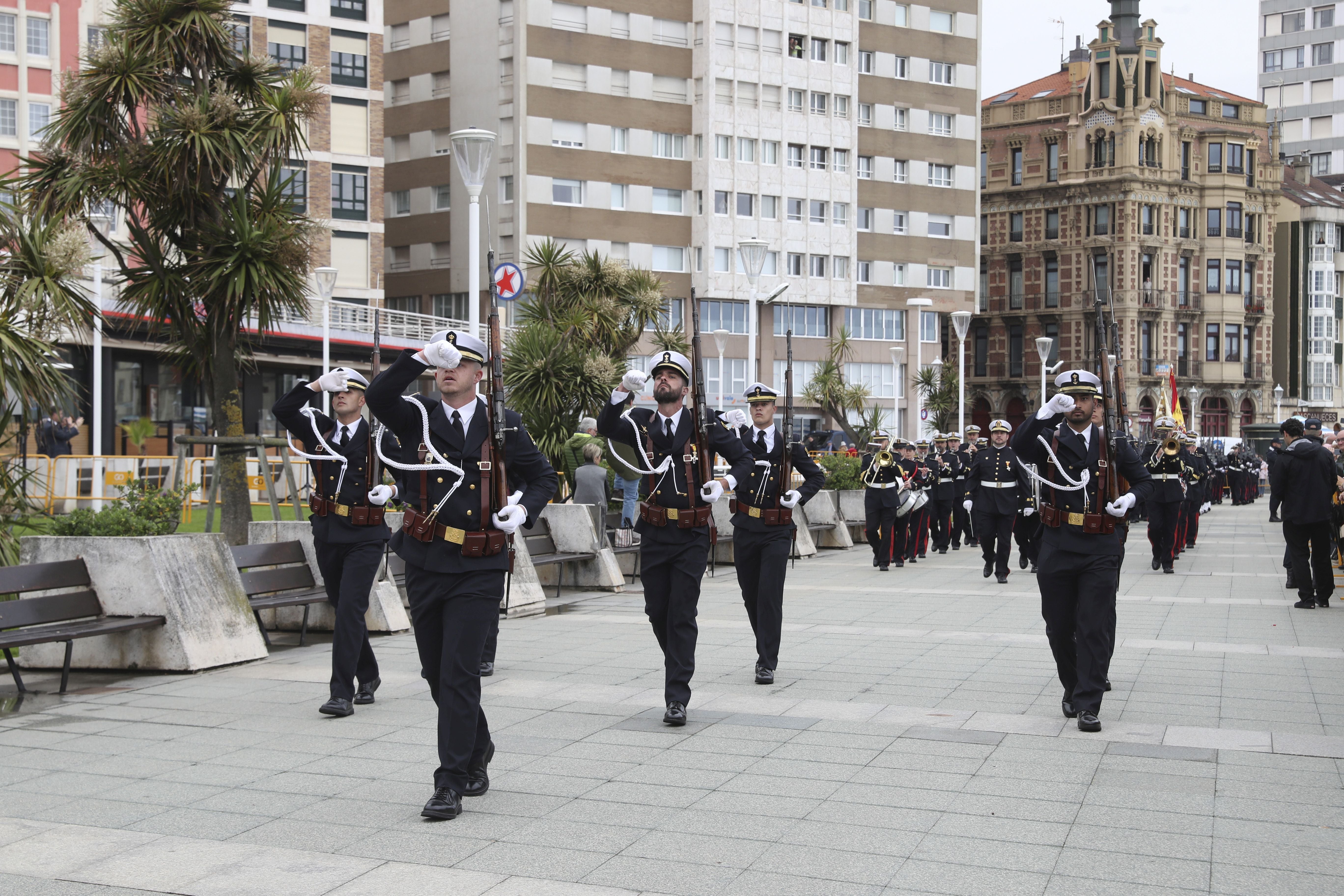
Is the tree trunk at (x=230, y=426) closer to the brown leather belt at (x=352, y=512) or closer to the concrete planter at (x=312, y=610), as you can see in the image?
the concrete planter at (x=312, y=610)

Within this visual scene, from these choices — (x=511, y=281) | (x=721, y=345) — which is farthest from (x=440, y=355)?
(x=721, y=345)

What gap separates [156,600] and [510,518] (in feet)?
15.0

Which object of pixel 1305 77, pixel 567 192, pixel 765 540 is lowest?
pixel 765 540

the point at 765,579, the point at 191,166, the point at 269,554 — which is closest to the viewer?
the point at 765,579

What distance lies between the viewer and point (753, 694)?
9.90m

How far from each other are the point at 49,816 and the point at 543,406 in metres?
16.2

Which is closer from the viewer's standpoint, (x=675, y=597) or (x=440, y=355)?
(x=440, y=355)

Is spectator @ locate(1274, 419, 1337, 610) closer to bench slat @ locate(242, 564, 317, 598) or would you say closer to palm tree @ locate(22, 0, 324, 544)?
bench slat @ locate(242, 564, 317, 598)

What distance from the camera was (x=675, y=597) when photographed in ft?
29.6

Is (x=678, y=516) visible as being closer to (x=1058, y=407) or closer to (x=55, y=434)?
(x=1058, y=407)

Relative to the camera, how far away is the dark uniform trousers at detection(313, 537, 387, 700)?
905 centimetres

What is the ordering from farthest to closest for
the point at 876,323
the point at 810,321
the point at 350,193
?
the point at 876,323
the point at 810,321
the point at 350,193

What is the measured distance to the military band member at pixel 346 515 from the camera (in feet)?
29.9

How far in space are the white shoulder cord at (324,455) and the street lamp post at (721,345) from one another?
3345 centimetres
